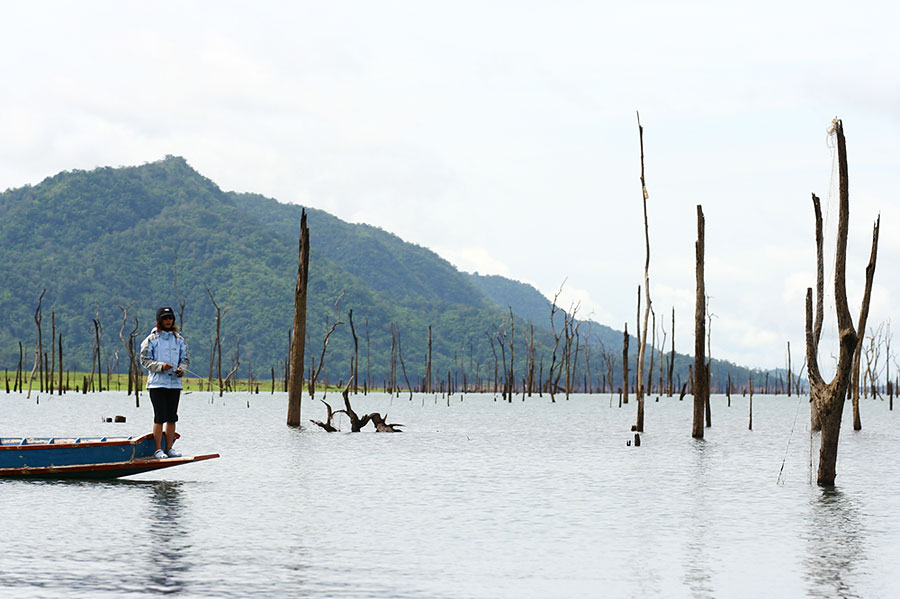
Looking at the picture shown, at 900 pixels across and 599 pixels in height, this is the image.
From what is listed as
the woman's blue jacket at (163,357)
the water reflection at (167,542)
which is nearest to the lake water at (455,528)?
the water reflection at (167,542)

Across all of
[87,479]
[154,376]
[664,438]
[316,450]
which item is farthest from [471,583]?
[664,438]

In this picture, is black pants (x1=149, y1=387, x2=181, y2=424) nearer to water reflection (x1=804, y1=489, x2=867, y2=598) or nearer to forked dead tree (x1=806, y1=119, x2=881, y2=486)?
water reflection (x1=804, y1=489, x2=867, y2=598)

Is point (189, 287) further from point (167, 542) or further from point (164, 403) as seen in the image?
point (167, 542)

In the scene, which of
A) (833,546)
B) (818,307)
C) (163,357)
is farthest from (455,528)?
(818,307)

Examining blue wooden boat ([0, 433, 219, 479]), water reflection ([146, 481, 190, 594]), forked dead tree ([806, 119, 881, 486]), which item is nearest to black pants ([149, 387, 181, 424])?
blue wooden boat ([0, 433, 219, 479])

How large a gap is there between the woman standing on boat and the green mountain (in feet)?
391

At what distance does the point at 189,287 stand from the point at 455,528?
148m

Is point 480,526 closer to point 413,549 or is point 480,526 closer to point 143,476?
point 413,549

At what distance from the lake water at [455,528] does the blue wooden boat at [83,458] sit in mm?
353

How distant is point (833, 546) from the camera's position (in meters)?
13.7

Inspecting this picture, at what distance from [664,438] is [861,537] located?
23.4 meters

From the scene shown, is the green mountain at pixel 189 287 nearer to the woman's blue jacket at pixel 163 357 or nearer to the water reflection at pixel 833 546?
the woman's blue jacket at pixel 163 357

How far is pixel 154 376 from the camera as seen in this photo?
1845 centimetres

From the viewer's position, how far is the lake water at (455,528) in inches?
433
